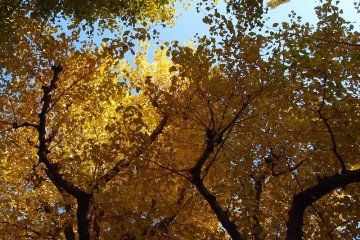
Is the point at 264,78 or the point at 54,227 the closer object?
the point at 264,78

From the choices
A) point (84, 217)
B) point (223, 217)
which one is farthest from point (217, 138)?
point (84, 217)

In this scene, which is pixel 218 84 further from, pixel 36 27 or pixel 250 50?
pixel 36 27

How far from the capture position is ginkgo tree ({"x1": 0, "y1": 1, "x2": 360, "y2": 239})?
7.94 metres

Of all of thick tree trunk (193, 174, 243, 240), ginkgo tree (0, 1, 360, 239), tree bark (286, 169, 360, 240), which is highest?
ginkgo tree (0, 1, 360, 239)

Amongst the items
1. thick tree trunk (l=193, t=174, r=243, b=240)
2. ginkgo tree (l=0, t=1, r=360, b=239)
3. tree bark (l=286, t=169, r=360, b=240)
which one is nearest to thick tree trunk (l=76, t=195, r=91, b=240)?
ginkgo tree (l=0, t=1, r=360, b=239)

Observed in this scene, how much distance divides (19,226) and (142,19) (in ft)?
27.7

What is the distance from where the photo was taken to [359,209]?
7703mm

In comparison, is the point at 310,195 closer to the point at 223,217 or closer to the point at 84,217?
the point at 223,217

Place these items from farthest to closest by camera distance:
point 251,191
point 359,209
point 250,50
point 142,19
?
1. point 142,19
2. point 251,191
3. point 250,50
4. point 359,209

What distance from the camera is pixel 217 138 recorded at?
820cm

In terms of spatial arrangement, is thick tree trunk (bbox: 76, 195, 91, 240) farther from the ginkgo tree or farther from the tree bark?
the tree bark

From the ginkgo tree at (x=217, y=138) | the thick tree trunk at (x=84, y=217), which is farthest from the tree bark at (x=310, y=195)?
the thick tree trunk at (x=84, y=217)

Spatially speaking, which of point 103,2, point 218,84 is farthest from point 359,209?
point 103,2

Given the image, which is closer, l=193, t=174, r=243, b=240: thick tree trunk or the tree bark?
the tree bark
